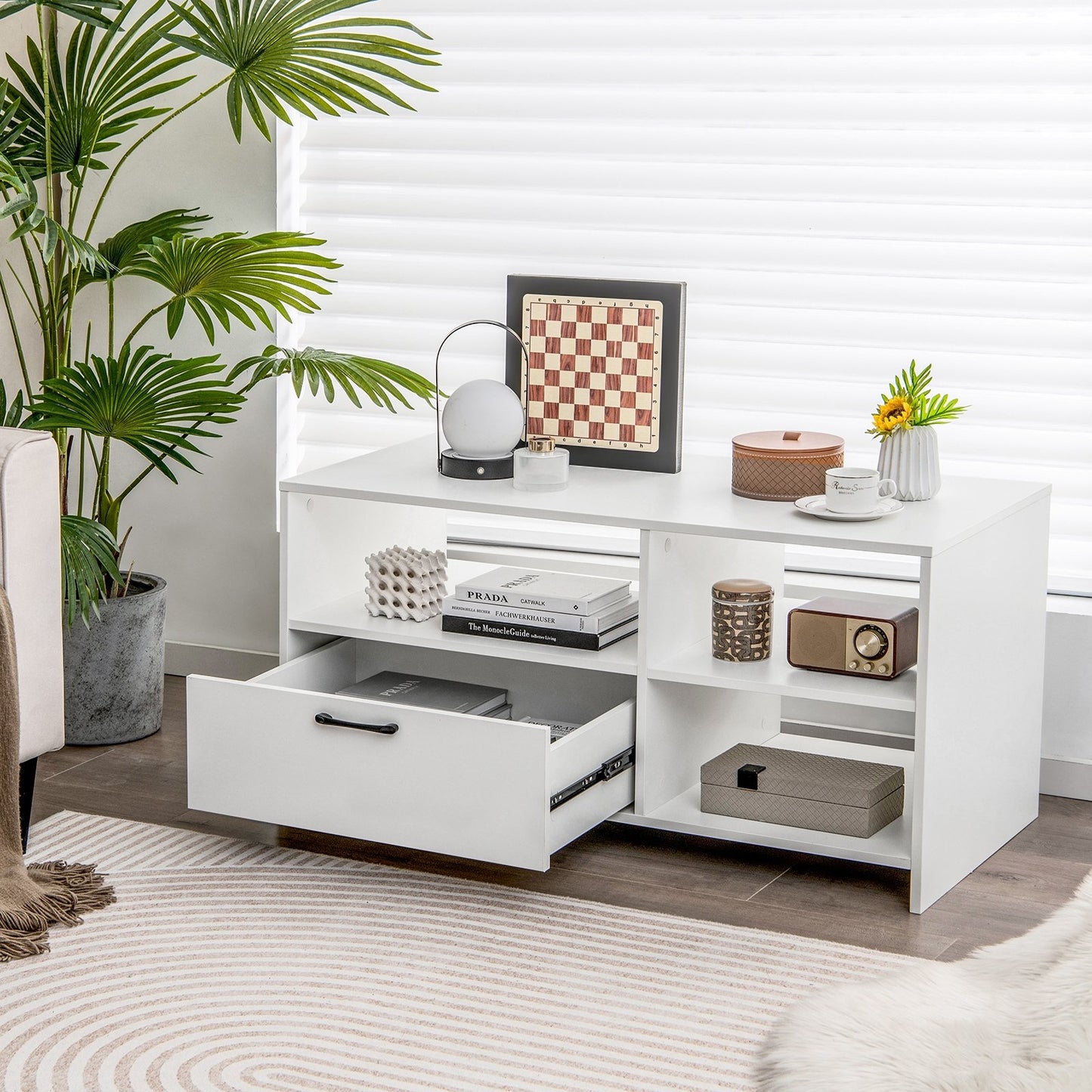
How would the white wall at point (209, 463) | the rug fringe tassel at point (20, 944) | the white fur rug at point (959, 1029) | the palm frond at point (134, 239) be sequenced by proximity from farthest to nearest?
the white wall at point (209, 463) < the palm frond at point (134, 239) < the rug fringe tassel at point (20, 944) < the white fur rug at point (959, 1029)

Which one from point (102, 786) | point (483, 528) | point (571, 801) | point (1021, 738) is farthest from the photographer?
point (483, 528)

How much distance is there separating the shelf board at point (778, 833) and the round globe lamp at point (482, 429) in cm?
57

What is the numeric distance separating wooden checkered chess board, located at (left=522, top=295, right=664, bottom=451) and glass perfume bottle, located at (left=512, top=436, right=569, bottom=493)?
164mm

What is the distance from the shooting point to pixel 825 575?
2.79 metres

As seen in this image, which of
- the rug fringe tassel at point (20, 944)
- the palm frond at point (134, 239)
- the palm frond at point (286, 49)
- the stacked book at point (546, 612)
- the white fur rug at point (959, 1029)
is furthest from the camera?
the palm frond at point (134, 239)

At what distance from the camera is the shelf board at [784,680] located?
2.13m

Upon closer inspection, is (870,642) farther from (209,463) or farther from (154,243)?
(209,463)

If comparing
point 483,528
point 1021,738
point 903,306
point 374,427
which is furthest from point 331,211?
point 1021,738

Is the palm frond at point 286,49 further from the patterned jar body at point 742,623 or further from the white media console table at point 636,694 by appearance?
the patterned jar body at point 742,623

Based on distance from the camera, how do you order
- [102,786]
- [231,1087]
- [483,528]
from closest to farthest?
[231,1087] < [102,786] < [483,528]

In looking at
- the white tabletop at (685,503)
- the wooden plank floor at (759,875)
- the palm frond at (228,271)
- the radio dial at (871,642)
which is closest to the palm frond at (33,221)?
the palm frond at (228,271)

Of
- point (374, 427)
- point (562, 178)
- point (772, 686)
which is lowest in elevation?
point (772, 686)

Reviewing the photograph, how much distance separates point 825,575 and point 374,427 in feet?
3.08

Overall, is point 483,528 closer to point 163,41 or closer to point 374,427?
point 374,427
